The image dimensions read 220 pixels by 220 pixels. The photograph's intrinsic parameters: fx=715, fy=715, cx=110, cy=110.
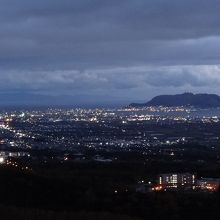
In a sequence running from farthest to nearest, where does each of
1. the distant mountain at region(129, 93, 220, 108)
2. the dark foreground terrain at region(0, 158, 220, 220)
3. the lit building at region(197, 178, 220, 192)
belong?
the distant mountain at region(129, 93, 220, 108) < the lit building at region(197, 178, 220, 192) < the dark foreground terrain at region(0, 158, 220, 220)

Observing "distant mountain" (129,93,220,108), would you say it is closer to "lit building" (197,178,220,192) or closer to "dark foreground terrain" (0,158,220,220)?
"lit building" (197,178,220,192)

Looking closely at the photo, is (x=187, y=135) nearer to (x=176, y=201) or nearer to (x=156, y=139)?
(x=156, y=139)

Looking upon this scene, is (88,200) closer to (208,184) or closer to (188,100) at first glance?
(208,184)

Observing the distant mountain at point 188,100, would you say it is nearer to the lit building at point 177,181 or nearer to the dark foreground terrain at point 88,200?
the lit building at point 177,181

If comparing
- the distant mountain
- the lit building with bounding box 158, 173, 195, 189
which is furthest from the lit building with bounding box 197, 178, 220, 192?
the distant mountain

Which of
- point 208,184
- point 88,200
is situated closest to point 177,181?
point 208,184

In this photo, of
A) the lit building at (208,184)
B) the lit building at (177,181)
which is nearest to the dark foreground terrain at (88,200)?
the lit building at (177,181)
